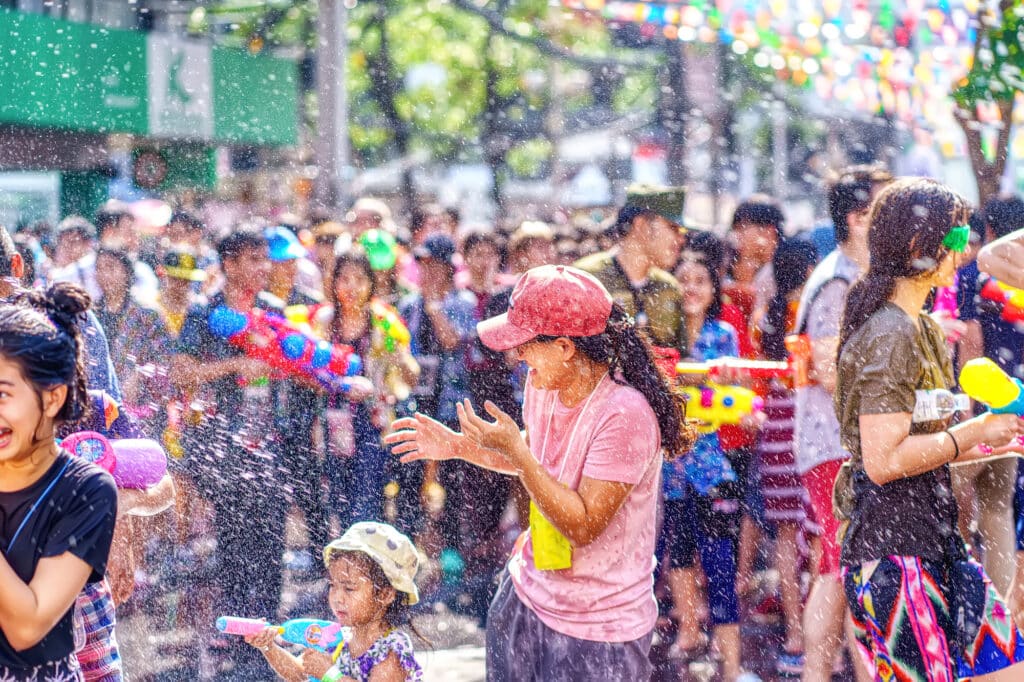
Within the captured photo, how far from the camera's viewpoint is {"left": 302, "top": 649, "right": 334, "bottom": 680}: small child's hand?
380 centimetres

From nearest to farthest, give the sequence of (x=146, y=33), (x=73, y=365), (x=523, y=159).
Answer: (x=73, y=365) < (x=146, y=33) < (x=523, y=159)

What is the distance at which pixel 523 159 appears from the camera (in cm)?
3159

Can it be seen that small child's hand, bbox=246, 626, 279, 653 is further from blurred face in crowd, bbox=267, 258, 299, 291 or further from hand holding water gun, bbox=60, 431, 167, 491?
blurred face in crowd, bbox=267, 258, 299, 291

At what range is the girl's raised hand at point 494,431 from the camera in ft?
9.73

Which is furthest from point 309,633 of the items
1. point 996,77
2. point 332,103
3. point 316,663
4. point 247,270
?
point 332,103

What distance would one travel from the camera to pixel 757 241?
6758mm

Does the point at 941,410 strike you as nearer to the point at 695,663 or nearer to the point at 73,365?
the point at 73,365

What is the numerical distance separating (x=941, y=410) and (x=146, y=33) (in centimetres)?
1295

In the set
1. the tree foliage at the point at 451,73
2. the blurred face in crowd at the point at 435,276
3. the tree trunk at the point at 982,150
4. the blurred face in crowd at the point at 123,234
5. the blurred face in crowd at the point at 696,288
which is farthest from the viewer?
the tree foliage at the point at 451,73

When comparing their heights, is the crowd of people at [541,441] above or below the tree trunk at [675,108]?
below

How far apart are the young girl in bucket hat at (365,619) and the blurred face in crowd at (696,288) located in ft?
9.00

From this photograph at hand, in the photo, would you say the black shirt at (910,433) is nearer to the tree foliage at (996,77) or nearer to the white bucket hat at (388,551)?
the white bucket hat at (388,551)

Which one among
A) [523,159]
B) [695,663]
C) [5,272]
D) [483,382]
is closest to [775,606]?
[695,663]

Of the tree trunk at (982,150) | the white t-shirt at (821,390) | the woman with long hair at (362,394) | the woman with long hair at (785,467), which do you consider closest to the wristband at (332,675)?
the white t-shirt at (821,390)
